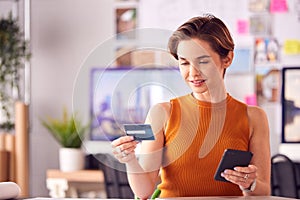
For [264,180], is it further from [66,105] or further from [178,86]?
[66,105]

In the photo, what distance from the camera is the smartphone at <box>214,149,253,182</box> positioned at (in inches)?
50.5

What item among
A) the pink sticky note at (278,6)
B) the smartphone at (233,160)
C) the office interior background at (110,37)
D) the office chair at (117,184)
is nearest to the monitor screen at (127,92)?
the smartphone at (233,160)

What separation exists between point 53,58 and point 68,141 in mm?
537

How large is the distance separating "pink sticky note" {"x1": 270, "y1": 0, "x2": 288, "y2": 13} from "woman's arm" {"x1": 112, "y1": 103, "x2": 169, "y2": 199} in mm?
2170

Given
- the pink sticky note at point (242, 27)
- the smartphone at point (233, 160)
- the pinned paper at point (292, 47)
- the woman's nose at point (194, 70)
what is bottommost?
the smartphone at point (233, 160)

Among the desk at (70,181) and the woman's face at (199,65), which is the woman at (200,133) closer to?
the woman's face at (199,65)

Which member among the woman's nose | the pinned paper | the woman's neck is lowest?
the woman's neck

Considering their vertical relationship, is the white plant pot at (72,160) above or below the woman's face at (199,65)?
below

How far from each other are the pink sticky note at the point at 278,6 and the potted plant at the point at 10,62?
4.51 ft

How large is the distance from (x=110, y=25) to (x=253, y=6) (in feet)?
2.70

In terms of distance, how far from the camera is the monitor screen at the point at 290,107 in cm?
336

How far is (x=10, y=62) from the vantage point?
3.82m

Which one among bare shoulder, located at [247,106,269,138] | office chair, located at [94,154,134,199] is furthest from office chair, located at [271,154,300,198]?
bare shoulder, located at [247,106,269,138]

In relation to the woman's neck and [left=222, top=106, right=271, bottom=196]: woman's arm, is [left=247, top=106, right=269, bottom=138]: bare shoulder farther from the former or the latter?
the woman's neck
